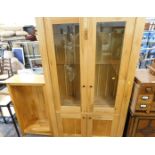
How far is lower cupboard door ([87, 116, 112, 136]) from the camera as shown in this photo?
4.50 feet

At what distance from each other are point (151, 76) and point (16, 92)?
4.80 ft

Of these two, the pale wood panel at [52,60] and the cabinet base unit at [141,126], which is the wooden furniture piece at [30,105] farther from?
the cabinet base unit at [141,126]

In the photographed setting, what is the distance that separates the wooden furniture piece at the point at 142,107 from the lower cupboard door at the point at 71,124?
49 centimetres

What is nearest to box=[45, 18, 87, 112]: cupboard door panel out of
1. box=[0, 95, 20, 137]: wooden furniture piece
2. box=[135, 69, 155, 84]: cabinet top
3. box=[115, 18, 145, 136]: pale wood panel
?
box=[115, 18, 145, 136]: pale wood panel

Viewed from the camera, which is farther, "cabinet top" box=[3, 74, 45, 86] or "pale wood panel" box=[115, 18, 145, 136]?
"cabinet top" box=[3, 74, 45, 86]

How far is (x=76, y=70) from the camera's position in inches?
48.4

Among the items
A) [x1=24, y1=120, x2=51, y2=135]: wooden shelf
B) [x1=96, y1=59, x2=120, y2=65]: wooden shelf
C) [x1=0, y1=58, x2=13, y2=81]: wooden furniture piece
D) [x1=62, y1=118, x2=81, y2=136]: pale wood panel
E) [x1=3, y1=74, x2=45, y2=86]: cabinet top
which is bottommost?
[x1=24, y1=120, x2=51, y2=135]: wooden shelf

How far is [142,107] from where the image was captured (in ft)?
3.89

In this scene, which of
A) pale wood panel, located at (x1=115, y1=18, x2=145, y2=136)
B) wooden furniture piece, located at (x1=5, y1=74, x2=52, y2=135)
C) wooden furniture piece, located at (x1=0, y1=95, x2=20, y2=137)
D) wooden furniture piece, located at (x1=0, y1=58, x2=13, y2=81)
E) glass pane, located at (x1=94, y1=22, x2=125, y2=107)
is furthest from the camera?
wooden furniture piece, located at (x1=0, y1=58, x2=13, y2=81)

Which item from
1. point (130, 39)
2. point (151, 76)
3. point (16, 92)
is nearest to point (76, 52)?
point (130, 39)

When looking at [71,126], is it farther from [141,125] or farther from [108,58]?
[108,58]

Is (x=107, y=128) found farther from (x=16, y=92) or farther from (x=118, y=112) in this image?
(x=16, y=92)

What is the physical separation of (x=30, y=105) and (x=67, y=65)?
0.86 meters

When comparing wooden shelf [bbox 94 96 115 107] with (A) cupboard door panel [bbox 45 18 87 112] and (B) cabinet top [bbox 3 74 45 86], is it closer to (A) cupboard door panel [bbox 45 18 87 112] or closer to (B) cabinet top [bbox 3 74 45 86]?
(A) cupboard door panel [bbox 45 18 87 112]
